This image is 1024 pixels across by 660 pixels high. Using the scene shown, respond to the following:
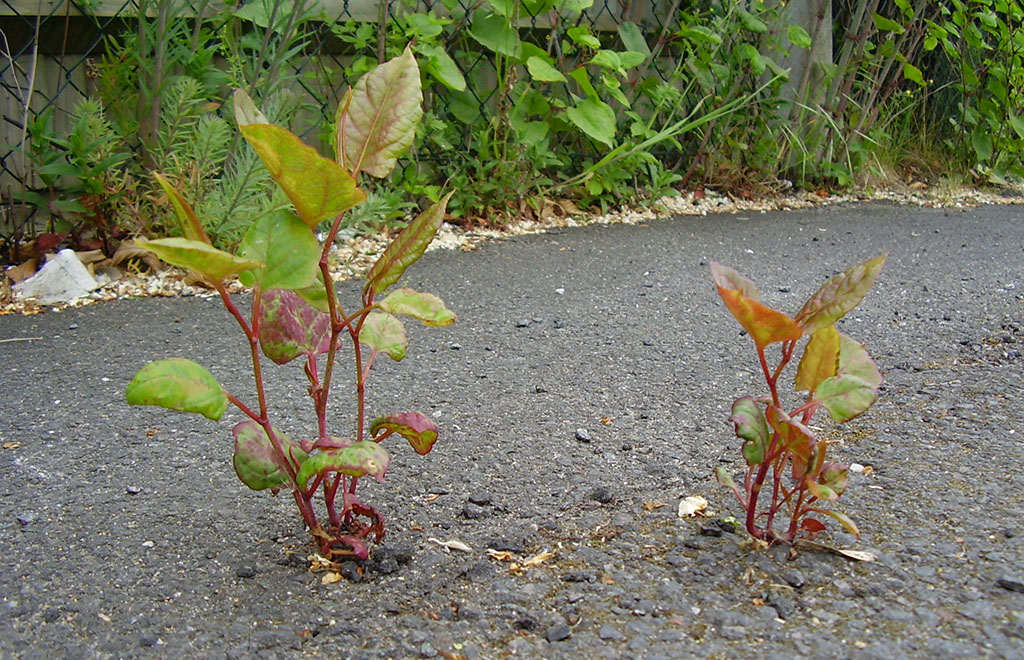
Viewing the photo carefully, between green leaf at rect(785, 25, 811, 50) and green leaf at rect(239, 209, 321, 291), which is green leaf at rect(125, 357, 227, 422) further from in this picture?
green leaf at rect(785, 25, 811, 50)

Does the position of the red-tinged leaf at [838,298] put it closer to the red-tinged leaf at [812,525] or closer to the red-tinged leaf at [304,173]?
the red-tinged leaf at [812,525]

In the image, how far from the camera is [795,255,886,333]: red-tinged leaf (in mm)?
992

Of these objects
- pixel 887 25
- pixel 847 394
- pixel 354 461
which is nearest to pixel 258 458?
pixel 354 461

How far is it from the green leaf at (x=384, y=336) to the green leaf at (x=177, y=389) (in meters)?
0.24

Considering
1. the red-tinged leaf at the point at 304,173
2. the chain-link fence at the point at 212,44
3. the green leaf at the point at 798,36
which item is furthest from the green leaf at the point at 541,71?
the red-tinged leaf at the point at 304,173

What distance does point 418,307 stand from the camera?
0.99 metres

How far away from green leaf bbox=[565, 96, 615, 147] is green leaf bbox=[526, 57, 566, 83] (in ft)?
0.56

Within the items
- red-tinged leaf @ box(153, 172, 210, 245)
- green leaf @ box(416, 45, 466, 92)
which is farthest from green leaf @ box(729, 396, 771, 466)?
green leaf @ box(416, 45, 466, 92)

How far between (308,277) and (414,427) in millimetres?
242

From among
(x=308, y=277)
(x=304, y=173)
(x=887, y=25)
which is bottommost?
(x=308, y=277)

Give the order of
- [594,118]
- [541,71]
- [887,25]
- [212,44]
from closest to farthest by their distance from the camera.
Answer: [212,44] < [541,71] < [594,118] < [887,25]

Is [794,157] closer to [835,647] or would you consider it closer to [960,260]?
[960,260]

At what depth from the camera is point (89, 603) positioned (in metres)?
1.06

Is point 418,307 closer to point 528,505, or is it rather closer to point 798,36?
point 528,505
